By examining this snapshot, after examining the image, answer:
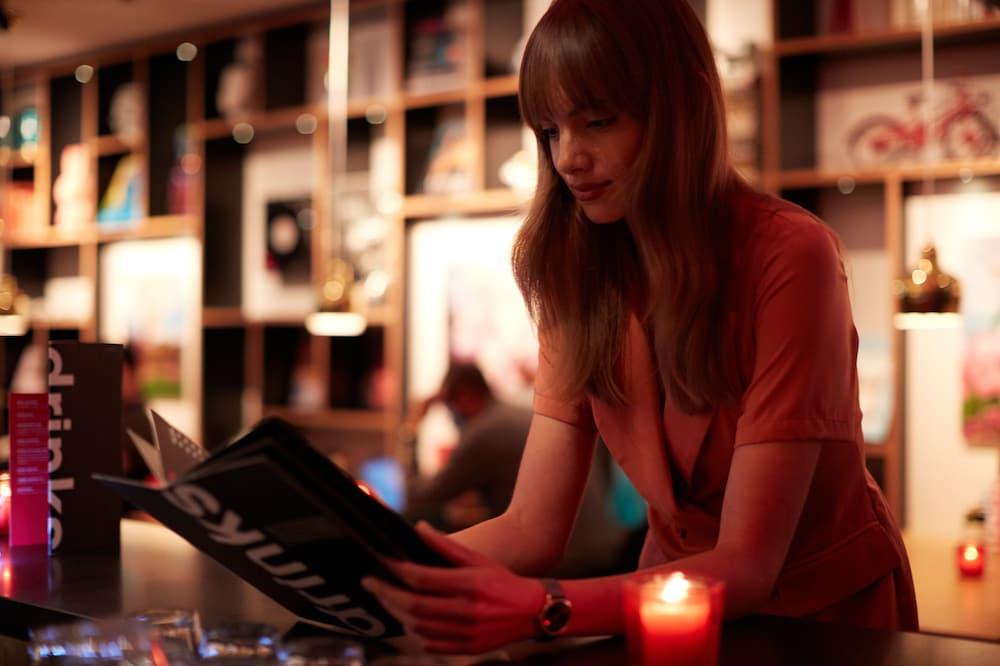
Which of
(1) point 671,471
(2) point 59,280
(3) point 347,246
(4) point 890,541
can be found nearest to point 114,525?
(1) point 671,471

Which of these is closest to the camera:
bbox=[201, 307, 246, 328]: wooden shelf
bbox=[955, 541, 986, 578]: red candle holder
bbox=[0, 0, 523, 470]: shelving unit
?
bbox=[955, 541, 986, 578]: red candle holder

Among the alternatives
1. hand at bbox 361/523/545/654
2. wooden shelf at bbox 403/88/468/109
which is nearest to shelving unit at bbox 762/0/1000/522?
wooden shelf at bbox 403/88/468/109

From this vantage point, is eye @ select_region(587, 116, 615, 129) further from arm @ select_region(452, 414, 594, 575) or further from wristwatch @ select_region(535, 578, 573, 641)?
wristwatch @ select_region(535, 578, 573, 641)

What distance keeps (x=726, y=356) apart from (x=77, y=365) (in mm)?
959

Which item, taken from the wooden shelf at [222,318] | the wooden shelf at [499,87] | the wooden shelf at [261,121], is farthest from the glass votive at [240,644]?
the wooden shelf at [222,318]

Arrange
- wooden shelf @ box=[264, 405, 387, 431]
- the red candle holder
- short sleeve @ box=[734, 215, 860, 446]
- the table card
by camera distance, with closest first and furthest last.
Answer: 1. short sleeve @ box=[734, 215, 860, 446]
2. the table card
3. the red candle holder
4. wooden shelf @ box=[264, 405, 387, 431]

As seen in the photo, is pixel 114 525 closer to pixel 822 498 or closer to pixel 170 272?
pixel 822 498

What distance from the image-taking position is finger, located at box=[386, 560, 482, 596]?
1.00 m

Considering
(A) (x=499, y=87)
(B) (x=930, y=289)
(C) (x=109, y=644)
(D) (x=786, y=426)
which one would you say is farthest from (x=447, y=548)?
(A) (x=499, y=87)

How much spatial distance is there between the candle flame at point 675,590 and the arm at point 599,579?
125mm

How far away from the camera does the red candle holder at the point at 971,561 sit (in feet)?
10.4

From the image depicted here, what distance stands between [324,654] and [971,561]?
9.04 ft

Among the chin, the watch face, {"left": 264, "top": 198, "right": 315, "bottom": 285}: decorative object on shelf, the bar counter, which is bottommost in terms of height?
the bar counter

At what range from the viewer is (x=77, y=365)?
1709 millimetres
